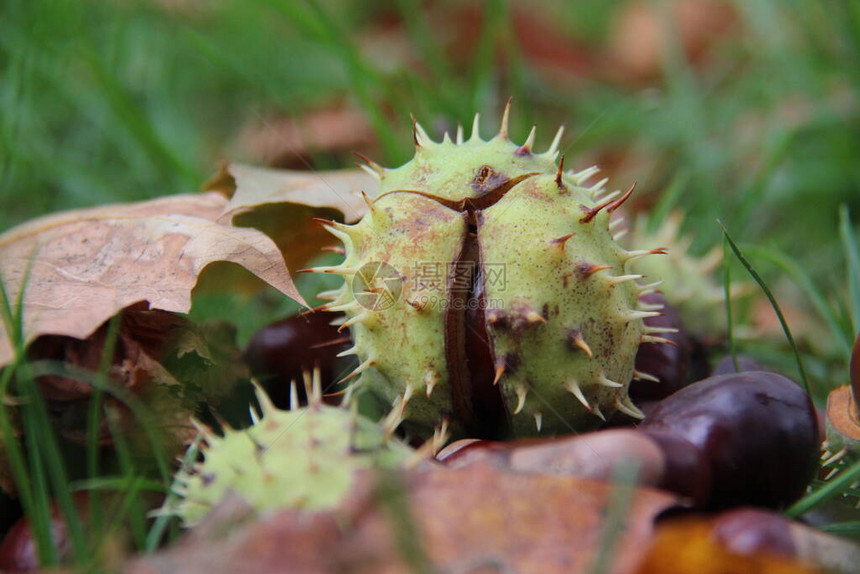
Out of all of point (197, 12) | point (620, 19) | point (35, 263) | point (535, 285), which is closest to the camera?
point (535, 285)

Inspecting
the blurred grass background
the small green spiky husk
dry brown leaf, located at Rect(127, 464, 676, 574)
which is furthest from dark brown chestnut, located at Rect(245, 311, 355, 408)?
the blurred grass background

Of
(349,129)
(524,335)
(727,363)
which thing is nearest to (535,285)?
(524,335)

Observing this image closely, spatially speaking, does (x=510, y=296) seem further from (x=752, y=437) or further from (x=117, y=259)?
(x=117, y=259)

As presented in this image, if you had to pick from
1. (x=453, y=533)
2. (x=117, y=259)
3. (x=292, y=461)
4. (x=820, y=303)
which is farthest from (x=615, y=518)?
(x=820, y=303)

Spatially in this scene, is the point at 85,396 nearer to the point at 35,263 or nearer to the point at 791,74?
the point at 35,263

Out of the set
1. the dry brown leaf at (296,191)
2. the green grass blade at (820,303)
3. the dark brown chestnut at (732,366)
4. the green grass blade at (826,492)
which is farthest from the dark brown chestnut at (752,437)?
the dry brown leaf at (296,191)

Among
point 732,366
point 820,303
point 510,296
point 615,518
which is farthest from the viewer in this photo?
point 820,303
